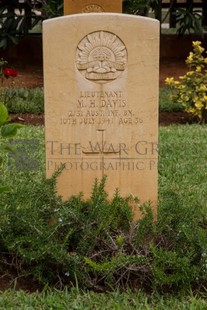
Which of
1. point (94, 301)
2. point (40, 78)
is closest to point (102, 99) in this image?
point (94, 301)

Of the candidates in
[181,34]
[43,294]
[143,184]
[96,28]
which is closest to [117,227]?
[143,184]

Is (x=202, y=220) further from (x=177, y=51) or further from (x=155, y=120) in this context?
(x=177, y=51)

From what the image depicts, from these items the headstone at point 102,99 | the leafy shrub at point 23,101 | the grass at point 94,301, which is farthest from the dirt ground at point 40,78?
the grass at point 94,301

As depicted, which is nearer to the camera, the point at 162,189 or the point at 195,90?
the point at 162,189

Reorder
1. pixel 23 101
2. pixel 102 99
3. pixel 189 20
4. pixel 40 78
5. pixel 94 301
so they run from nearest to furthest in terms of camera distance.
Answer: pixel 94 301, pixel 102 99, pixel 23 101, pixel 40 78, pixel 189 20

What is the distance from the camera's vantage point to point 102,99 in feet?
15.4

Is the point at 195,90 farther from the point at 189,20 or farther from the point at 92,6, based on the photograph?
the point at 189,20

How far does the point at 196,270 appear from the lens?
→ 4.14 meters

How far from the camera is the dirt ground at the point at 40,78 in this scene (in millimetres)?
9578

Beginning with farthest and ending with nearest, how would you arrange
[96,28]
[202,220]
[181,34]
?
[181,34], [202,220], [96,28]

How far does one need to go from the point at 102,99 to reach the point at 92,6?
1.81 metres

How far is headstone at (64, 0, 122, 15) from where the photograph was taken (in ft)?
20.0

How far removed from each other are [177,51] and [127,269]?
1025cm

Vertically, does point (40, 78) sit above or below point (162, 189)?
above
